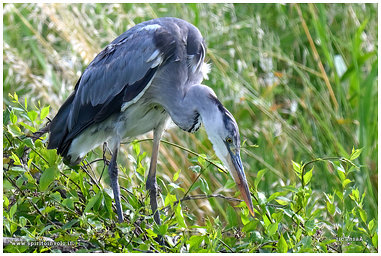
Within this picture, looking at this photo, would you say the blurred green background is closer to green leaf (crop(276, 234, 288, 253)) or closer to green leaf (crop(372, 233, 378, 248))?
green leaf (crop(372, 233, 378, 248))

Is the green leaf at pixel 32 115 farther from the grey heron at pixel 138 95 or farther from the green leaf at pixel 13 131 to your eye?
the grey heron at pixel 138 95

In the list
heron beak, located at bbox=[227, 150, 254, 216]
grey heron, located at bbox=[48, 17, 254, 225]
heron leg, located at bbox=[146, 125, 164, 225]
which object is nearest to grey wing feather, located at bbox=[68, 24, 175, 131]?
grey heron, located at bbox=[48, 17, 254, 225]

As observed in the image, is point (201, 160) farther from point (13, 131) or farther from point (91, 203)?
point (13, 131)

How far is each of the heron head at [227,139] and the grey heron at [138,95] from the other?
2cm

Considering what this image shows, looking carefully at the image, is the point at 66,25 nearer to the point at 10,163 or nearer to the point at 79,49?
the point at 79,49

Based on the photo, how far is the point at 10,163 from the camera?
7.27ft

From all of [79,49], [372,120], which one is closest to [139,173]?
[79,49]

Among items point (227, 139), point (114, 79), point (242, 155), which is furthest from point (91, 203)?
point (242, 155)

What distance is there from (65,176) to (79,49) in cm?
122

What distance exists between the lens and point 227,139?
214 centimetres

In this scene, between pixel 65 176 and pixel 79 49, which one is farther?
pixel 79 49

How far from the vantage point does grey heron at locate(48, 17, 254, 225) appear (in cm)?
238

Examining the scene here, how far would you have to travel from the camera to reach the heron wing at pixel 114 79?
239 cm

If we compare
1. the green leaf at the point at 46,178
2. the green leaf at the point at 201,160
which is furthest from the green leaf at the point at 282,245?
the green leaf at the point at 46,178
